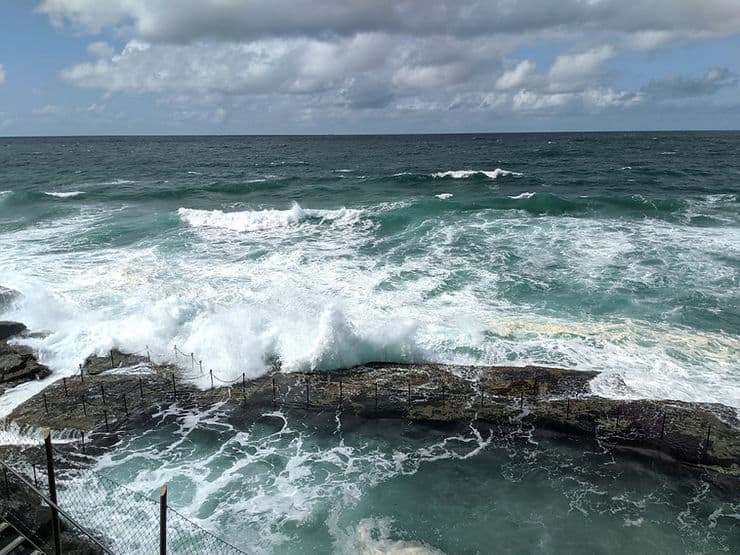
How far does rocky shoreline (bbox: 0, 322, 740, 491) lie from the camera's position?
10.1 metres

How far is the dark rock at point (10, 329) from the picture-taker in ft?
47.3

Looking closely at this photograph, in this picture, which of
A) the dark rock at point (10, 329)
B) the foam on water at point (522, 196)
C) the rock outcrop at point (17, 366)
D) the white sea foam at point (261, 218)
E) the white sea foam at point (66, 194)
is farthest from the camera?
the white sea foam at point (66, 194)

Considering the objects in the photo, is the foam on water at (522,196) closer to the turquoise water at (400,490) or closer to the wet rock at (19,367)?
the turquoise water at (400,490)

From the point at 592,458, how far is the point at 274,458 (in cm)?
617

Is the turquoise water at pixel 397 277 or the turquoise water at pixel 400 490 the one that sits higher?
the turquoise water at pixel 397 277

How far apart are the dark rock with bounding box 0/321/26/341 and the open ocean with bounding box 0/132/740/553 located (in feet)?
1.59

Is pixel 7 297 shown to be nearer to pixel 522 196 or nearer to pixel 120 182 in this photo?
pixel 522 196

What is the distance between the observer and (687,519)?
27.6 feet

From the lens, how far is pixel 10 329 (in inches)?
575

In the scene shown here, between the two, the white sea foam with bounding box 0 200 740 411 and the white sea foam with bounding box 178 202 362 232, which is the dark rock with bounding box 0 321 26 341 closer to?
the white sea foam with bounding box 0 200 740 411

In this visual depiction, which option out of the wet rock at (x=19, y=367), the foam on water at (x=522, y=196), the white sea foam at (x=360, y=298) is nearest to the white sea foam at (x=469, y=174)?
the foam on water at (x=522, y=196)

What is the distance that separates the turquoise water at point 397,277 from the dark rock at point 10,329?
49cm

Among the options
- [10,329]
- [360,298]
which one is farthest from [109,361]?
[360,298]

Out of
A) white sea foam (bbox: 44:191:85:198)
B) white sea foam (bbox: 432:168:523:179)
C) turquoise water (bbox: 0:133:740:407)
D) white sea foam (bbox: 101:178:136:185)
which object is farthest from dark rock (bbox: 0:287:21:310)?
white sea foam (bbox: 432:168:523:179)
